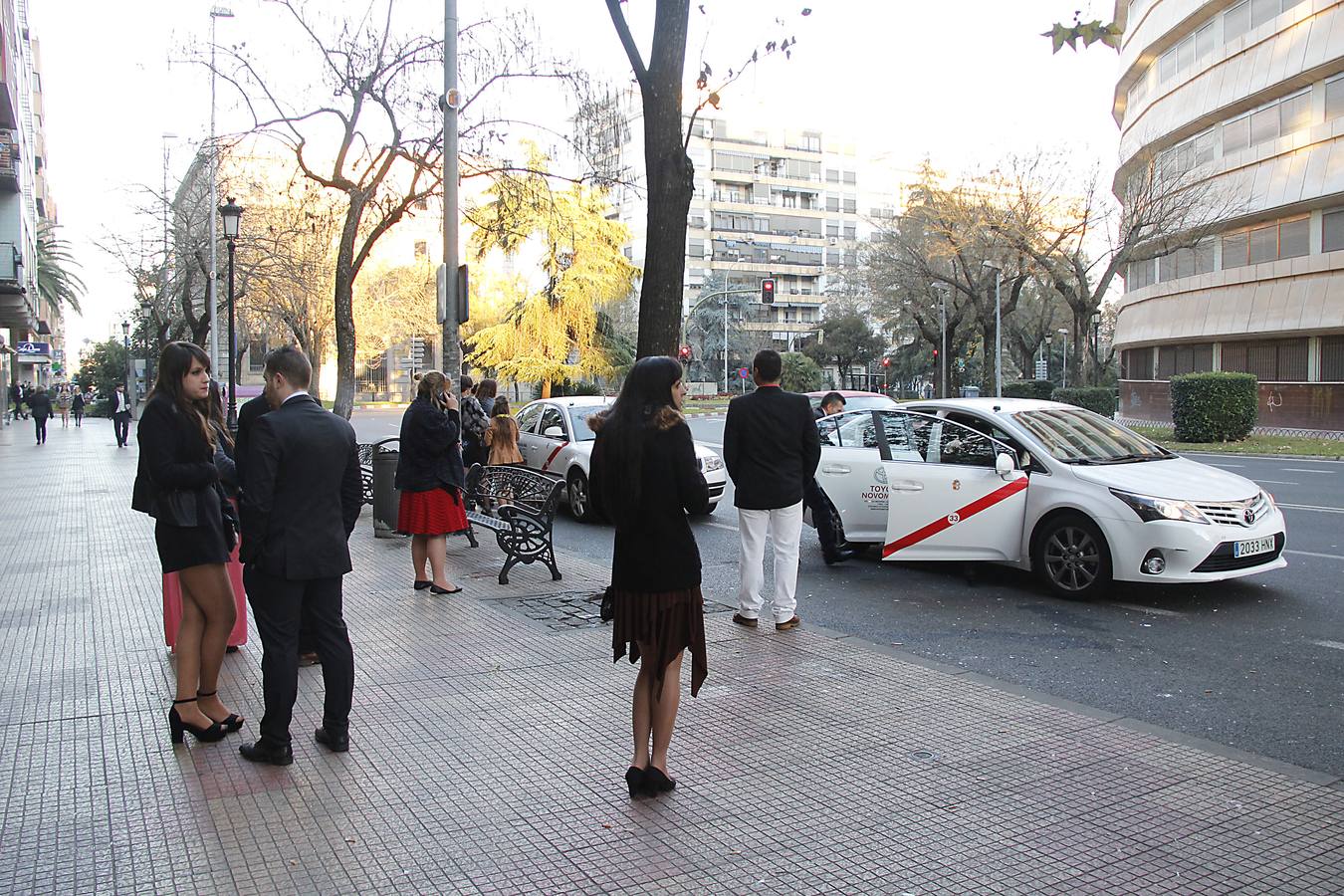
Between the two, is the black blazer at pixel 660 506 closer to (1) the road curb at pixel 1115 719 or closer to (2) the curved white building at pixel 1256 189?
(1) the road curb at pixel 1115 719

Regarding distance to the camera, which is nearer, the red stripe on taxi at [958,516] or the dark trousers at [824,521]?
the red stripe on taxi at [958,516]

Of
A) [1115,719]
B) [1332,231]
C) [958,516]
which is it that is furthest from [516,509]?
[1332,231]

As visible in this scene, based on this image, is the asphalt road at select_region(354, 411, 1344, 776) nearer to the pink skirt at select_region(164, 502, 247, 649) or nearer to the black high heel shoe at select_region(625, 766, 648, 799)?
the black high heel shoe at select_region(625, 766, 648, 799)

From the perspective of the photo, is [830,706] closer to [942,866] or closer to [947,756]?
[947,756]

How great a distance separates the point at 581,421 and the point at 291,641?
10.1 m

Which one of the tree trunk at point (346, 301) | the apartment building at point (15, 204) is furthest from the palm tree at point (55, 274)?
the tree trunk at point (346, 301)

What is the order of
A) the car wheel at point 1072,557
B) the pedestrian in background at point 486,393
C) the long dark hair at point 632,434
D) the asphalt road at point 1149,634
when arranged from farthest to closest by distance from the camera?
1. the pedestrian in background at point 486,393
2. the car wheel at point 1072,557
3. the asphalt road at point 1149,634
4. the long dark hair at point 632,434

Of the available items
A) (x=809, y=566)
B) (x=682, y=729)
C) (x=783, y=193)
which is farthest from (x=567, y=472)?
(x=783, y=193)

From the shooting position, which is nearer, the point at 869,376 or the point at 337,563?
the point at 337,563

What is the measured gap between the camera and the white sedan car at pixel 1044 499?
804cm

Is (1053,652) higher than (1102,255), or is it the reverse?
(1102,255)

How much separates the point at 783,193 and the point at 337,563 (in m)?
98.7

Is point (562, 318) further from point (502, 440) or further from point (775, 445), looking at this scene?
point (775, 445)

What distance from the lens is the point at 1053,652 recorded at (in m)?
7.01
